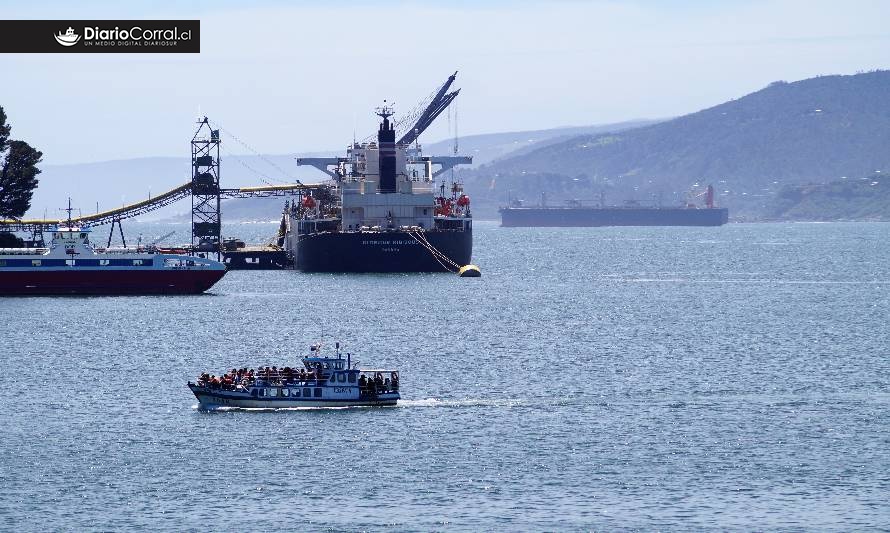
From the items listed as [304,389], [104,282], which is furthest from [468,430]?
[104,282]

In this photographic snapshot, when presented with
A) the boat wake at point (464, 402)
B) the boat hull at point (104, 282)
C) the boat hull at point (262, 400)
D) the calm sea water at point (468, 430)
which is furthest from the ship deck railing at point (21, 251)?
the boat wake at point (464, 402)

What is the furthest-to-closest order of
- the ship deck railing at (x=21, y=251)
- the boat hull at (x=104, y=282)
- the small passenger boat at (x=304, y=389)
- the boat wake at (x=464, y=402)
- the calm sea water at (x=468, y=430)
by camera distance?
the ship deck railing at (x=21, y=251) → the boat hull at (x=104, y=282) → the boat wake at (x=464, y=402) → the small passenger boat at (x=304, y=389) → the calm sea water at (x=468, y=430)

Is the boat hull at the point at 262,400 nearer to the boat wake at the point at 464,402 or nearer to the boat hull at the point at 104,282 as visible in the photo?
the boat wake at the point at 464,402

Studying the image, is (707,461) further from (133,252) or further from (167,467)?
(133,252)

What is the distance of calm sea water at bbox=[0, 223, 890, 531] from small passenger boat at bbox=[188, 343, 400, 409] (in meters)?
0.92

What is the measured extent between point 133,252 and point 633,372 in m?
84.4

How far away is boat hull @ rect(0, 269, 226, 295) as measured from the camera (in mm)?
170375

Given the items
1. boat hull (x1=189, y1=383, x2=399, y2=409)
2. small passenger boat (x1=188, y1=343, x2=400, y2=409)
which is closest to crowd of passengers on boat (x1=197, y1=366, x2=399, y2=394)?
small passenger boat (x1=188, y1=343, x2=400, y2=409)

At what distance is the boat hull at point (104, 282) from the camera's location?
17038 centimetres

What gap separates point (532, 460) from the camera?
74.9 meters

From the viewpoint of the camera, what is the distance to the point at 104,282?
17212 cm

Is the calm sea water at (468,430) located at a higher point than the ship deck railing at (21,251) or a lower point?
lower

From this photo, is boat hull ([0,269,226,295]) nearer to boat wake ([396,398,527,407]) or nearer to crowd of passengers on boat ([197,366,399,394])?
crowd of passengers on boat ([197,366,399,394])

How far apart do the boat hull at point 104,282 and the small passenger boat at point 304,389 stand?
8601 cm
